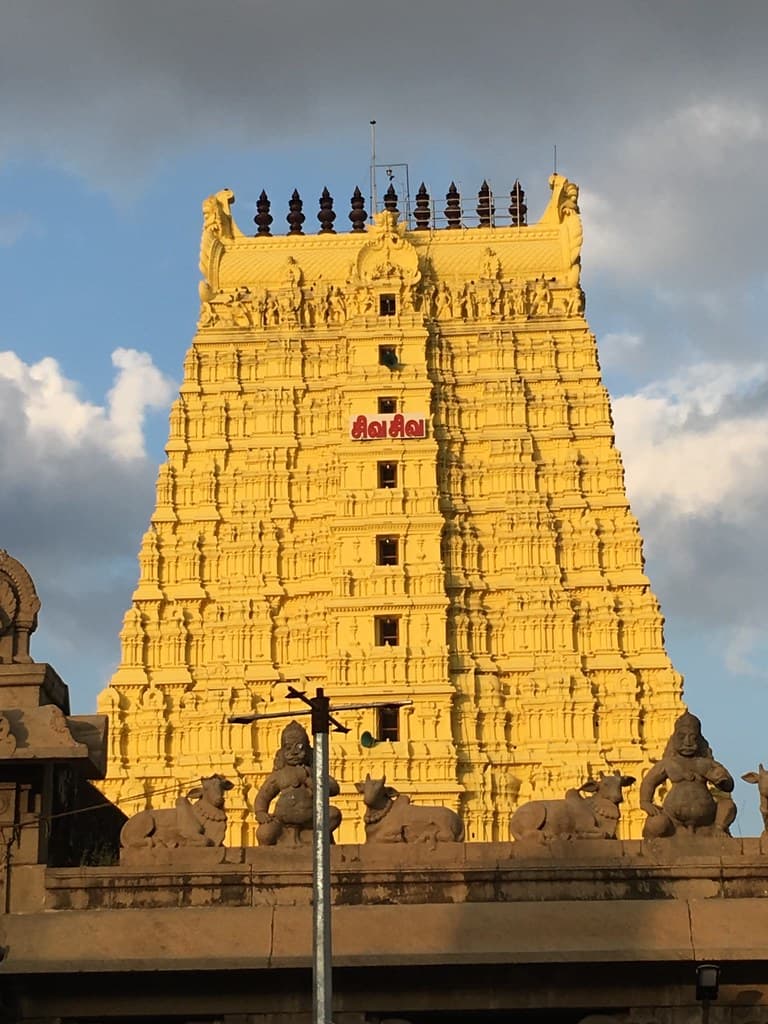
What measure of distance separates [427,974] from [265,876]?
9.79 ft

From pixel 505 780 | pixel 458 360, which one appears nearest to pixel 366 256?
pixel 458 360

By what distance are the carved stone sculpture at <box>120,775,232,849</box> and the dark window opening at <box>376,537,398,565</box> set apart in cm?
5373

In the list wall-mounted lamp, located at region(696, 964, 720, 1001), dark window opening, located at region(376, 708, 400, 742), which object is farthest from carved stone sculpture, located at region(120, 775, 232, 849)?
dark window opening, located at region(376, 708, 400, 742)

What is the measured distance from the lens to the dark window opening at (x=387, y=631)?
85500 millimetres

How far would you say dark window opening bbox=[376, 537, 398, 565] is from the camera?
3425 inches

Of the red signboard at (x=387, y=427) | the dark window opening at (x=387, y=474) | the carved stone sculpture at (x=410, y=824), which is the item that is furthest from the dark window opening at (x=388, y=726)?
the carved stone sculpture at (x=410, y=824)

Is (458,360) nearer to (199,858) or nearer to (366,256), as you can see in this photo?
(366,256)

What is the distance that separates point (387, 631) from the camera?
3396 inches

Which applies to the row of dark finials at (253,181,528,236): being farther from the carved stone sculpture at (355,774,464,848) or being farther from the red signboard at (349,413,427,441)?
the carved stone sculpture at (355,774,464,848)

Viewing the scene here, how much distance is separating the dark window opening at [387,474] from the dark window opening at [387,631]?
6147mm

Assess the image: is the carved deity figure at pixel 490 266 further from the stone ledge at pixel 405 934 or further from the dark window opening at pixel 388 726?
the stone ledge at pixel 405 934

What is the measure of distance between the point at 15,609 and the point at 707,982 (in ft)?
42.2

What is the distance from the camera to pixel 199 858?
105 feet

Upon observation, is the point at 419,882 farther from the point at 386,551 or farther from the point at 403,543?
the point at 386,551
